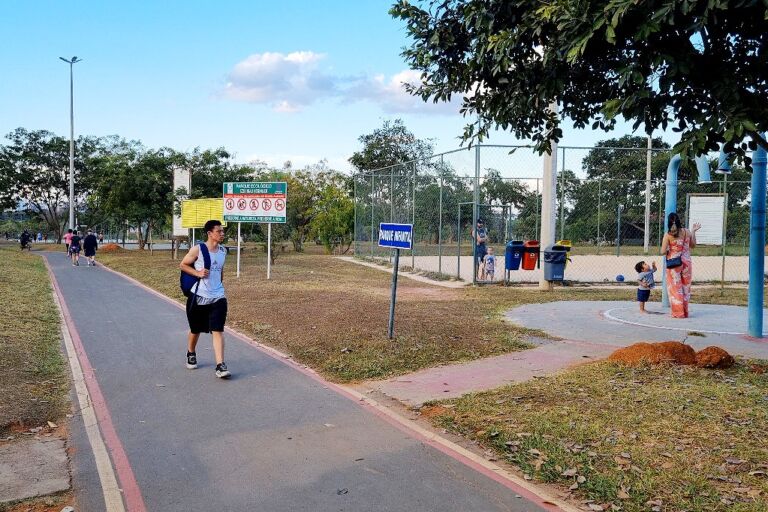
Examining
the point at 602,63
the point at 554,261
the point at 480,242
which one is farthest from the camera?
the point at 480,242

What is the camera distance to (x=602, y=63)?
21.4ft

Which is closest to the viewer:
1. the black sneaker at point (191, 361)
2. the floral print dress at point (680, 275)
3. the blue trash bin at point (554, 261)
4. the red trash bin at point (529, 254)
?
the black sneaker at point (191, 361)

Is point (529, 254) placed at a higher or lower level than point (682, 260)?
lower

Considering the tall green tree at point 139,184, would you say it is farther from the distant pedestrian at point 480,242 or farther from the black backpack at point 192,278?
the black backpack at point 192,278

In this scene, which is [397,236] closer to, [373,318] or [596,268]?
[373,318]

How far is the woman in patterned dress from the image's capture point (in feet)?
37.5

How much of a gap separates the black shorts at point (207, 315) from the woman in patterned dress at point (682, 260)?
749cm

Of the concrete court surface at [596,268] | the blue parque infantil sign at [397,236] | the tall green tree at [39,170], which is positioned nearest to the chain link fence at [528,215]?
the concrete court surface at [596,268]

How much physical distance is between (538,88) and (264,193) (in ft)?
45.5

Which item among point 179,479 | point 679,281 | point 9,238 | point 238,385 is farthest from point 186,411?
point 9,238

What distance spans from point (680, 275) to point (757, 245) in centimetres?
222

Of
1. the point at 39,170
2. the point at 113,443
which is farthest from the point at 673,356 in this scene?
the point at 39,170

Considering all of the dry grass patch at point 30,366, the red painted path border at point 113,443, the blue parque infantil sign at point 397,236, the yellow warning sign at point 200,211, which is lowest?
the red painted path border at point 113,443

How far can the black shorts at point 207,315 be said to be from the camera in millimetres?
7828
